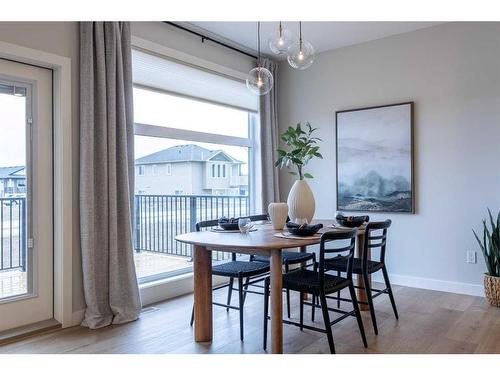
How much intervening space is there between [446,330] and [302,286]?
1.25 metres

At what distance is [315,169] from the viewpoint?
4965mm

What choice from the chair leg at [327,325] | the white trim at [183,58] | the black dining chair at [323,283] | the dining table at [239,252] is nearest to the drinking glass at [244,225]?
the dining table at [239,252]

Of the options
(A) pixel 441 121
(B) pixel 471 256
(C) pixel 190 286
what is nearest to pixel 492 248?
(B) pixel 471 256

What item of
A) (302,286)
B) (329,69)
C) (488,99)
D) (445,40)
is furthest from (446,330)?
(329,69)

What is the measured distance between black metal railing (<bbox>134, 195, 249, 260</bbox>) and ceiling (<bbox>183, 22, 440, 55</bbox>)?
176 cm

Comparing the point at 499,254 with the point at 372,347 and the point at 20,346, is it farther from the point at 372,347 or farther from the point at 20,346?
the point at 20,346

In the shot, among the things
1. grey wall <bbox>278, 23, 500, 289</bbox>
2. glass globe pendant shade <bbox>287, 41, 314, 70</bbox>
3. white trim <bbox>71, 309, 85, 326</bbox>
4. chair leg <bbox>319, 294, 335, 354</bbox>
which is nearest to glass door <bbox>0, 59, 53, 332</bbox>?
white trim <bbox>71, 309, 85, 326</bbox>

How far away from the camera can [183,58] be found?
3982mm

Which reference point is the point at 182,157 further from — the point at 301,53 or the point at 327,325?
the point at 327,325

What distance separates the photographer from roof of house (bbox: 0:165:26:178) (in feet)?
9.46

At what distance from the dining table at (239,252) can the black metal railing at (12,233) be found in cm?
124

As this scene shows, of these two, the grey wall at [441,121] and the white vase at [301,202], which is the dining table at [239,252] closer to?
the white vase at [301,202]

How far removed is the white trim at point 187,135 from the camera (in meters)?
3.71

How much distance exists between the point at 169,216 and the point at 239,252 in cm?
176
